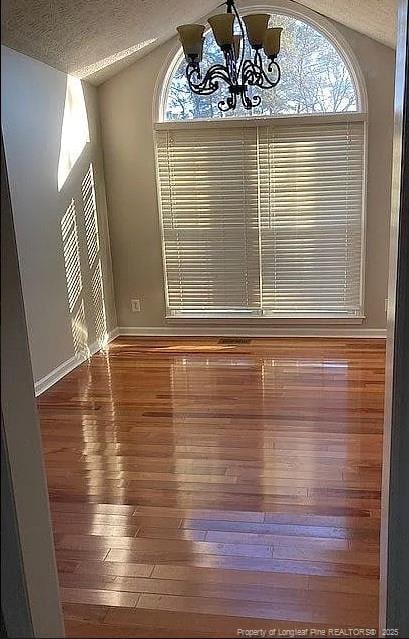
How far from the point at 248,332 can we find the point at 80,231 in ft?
5.85

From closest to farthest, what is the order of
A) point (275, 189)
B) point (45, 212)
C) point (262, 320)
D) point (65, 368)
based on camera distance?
point (45, 212), point (65, 368), point (275, 189), point (262, 320)

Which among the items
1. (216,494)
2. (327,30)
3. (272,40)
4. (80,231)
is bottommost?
(216,494)

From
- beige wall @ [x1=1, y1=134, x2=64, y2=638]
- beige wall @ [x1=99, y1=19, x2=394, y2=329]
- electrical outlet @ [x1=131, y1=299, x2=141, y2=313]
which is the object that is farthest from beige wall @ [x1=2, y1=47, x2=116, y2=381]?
beige wall @ [x1=1, y1=134, x2=64, y2=638]

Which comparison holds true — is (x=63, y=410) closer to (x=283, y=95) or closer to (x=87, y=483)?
(x=87, y=483)

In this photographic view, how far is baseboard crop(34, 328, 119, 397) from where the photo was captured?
151 inches

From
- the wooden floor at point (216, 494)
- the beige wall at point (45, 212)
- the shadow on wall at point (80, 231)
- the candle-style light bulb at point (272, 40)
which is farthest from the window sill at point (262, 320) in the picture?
the candle-style light bulb at point (272, 40)

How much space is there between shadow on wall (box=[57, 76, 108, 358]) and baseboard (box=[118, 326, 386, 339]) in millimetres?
495

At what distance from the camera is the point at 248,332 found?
5023 mm

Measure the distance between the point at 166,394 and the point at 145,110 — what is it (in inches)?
102

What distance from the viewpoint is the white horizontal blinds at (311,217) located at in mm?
4508

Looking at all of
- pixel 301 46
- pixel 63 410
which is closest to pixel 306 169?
pixel 301 46

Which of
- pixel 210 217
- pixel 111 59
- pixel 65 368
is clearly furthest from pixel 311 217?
pixel 65 368

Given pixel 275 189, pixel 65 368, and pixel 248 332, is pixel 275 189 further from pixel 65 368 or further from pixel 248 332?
pixel 65 368

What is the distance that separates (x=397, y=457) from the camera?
4.04 feet
